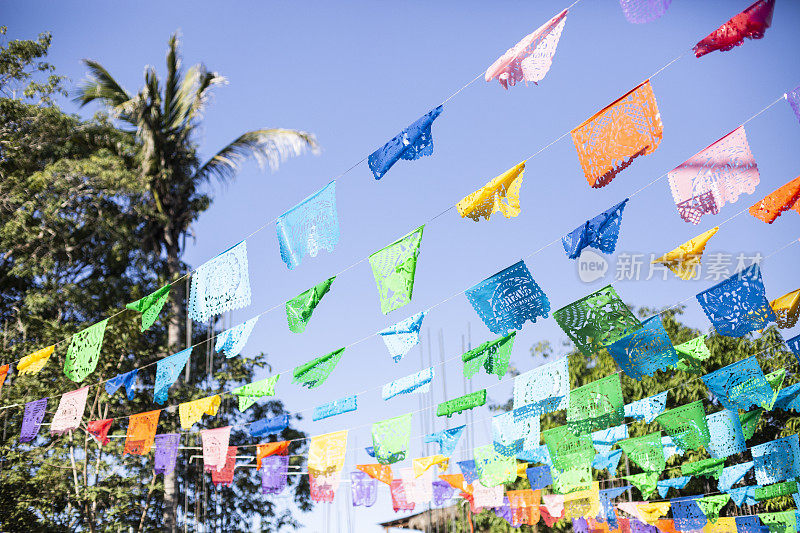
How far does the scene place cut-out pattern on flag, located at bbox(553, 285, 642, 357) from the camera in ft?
16.3

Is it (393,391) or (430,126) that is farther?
(393,391)

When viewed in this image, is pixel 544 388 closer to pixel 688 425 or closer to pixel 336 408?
pixel 688 425

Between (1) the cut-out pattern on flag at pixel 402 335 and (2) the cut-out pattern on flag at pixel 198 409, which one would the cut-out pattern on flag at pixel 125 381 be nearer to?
(2) the cut-out pattern on flag at pixel 198 409

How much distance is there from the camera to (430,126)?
4676 mm

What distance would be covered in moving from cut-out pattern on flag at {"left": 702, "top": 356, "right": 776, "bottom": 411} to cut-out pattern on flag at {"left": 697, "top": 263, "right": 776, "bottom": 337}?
3.58 feet

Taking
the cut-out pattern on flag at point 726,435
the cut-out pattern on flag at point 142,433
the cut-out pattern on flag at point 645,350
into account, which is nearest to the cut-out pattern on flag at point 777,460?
the cut-out pattern on flag at point 726,435

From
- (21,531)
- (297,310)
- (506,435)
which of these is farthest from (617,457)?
(21,531)

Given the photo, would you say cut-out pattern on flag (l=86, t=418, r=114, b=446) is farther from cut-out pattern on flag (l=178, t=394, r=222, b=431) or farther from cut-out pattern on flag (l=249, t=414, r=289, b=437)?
cut-out pattern on flag (l=249, t=414, r=289, b=437)

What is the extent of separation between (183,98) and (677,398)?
985cm

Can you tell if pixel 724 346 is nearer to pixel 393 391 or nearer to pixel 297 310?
pixel 393 391

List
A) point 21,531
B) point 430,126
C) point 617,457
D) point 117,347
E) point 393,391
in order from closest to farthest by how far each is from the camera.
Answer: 1. point 430,126
2. point 393,391
3. point 617,457
4. point 21,531
5. point 117,347

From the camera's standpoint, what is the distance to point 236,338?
6.59 m

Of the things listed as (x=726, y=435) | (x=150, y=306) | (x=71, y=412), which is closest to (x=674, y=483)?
(x=726, y=435)

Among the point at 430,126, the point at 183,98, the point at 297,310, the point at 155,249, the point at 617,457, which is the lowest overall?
the point at 617,457
